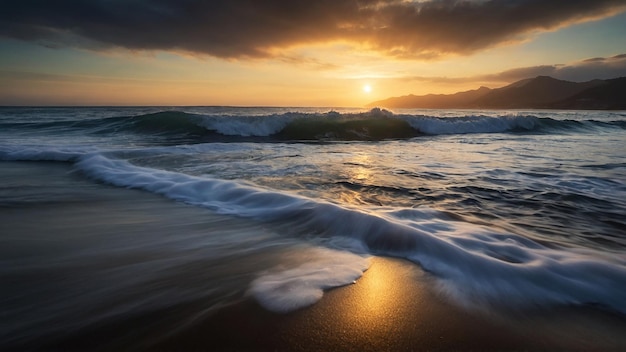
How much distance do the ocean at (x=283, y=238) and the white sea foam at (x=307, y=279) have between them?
1cm

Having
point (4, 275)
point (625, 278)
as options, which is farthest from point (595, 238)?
point (4, 275)

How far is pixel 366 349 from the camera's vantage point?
60.1 inches

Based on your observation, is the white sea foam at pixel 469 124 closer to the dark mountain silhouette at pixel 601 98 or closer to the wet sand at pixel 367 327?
the wet sand at pixel 367 327

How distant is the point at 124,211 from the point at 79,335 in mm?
2495

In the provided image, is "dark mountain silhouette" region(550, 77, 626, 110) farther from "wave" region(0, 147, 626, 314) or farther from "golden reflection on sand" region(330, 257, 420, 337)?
"golden reflection on sand" region(330, 257, 420, 337)

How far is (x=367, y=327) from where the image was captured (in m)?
1.70

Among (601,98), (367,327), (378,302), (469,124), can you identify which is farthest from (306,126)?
(601,98)

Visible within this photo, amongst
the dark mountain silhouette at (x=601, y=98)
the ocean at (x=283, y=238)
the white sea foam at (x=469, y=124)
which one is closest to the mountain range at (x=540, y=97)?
the dark mountain silhouette at (x=601, y=98)

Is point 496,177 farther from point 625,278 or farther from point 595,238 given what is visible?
point 625,278

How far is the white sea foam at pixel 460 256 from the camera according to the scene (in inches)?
80.8

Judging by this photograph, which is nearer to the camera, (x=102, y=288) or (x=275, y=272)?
(x=102, y=288)

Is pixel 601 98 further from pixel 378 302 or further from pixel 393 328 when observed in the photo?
pixel 393 328

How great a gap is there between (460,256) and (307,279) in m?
1.20

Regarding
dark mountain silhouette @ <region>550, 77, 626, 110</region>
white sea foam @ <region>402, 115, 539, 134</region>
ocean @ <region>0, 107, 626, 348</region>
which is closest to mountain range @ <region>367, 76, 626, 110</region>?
dark mountain silhouette @ <region>550, 77, 626, 110</region>
